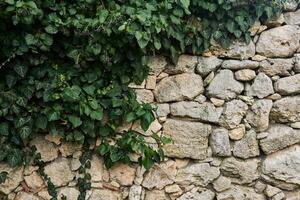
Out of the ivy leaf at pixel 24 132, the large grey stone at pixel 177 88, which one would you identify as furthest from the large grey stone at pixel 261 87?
the ivy leaf at pixel 24 132

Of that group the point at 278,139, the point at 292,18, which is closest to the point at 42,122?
the point at 278,139

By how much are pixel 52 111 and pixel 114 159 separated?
1.58ft

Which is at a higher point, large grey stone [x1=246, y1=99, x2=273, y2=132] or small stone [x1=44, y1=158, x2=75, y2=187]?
large grey stone [x1=246, y1=99, x2=273, y2=132]

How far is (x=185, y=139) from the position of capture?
99.9 inches

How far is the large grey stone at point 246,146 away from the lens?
2584mm

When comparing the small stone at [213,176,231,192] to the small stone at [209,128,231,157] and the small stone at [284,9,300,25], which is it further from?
the small stone at [284,9,300,25]

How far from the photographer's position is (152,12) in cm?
231

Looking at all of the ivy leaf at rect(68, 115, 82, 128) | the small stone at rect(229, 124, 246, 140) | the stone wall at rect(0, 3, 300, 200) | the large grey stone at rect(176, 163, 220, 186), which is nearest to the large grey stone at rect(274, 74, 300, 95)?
the stone wall at rect(0, 3, 300, 200)

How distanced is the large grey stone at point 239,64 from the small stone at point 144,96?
54cm

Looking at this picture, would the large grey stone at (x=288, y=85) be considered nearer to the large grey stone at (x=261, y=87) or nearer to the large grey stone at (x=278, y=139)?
the large grey stone at (x=261, y=87)

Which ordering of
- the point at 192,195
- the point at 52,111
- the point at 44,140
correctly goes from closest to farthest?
1. the point at 52,111
2. the point at 44,140
3. the point at 192,195

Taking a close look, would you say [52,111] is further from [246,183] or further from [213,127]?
[246,183]

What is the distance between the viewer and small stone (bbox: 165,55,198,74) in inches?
101

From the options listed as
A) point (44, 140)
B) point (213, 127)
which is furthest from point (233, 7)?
point (44, 140)
